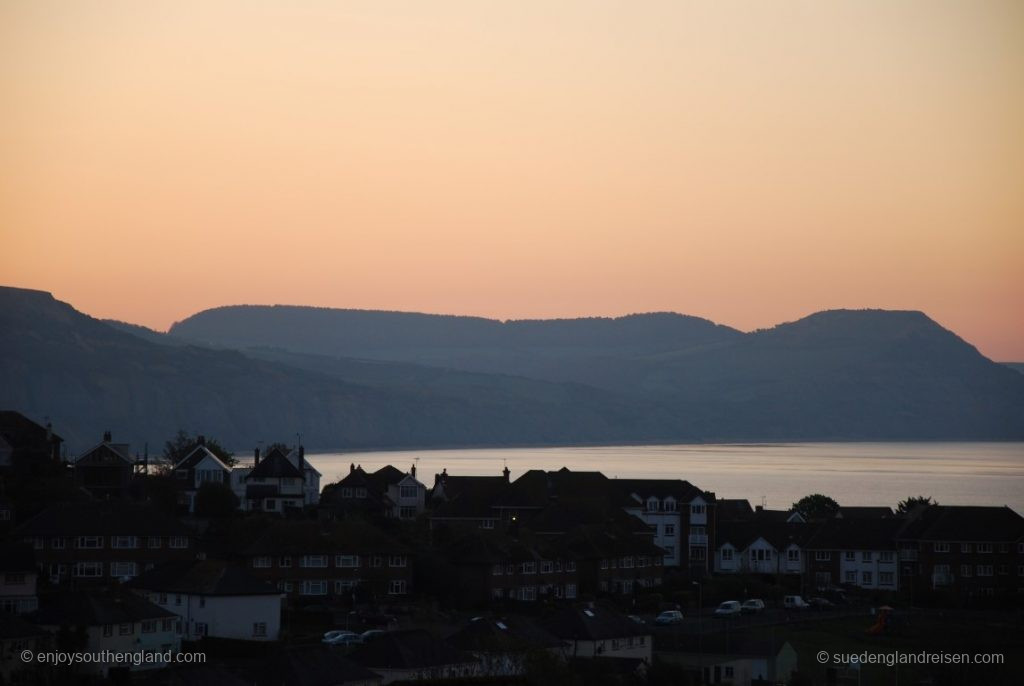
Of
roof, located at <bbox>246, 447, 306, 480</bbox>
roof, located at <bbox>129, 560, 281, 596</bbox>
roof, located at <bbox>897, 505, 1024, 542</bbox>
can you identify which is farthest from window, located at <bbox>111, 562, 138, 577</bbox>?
roof, located at <bbox>897, 505, 1024, 542</bbox>

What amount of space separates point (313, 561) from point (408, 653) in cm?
1685

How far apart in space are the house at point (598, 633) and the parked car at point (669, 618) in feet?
18.7

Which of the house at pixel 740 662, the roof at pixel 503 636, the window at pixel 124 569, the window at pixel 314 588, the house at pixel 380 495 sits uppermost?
the house at pixel 380 495

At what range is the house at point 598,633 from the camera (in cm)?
4697

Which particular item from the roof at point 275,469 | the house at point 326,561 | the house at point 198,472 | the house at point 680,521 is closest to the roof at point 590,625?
the house at point 326,561

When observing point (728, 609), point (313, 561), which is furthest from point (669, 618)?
point (313, 561)

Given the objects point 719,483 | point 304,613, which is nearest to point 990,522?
point 304,613

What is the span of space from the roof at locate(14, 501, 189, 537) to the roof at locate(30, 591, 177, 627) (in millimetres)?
11510

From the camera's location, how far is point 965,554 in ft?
221

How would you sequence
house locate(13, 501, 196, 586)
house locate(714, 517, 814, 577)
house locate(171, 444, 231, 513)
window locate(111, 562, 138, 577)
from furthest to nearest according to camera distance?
1. house locate(171, 444, 231, 513)
2. house locate(714, 517, 814, 577)
3. window locate(111, 562, 138, 577)
4. house locate(13, 501, 196, 586)

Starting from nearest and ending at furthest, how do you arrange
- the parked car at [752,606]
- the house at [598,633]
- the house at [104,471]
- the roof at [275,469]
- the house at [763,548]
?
the house at [598,633], the parked car at [752,606], the house at [763,548], the house at [104,471], the roof at [275,469]

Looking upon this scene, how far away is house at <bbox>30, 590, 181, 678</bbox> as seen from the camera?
133ft

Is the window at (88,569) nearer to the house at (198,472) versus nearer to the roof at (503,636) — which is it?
the roof at (503,636)

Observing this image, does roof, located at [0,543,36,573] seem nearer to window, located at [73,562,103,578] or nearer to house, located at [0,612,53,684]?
house, located at [0,612,53,684]
